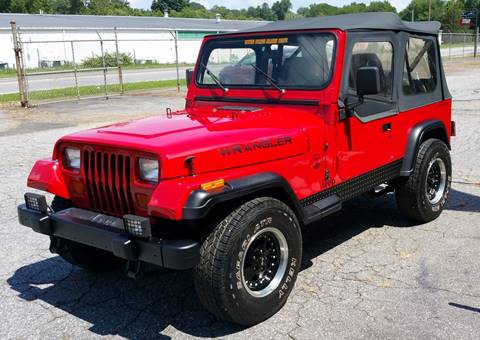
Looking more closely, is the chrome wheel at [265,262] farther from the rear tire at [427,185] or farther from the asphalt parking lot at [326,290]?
the rear tire at [427,185]

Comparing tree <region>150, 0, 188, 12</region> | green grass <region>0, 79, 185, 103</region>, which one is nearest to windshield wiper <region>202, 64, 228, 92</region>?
green grass <region>0, 79, 185, 103</region>

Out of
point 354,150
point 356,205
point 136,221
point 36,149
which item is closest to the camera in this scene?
point 136,221

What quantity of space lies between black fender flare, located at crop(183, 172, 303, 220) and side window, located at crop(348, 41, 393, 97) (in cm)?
119

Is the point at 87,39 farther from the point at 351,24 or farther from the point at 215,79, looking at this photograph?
the point at 351,24

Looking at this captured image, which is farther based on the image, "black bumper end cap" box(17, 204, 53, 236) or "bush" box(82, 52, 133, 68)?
"bush" box(82, 52, 133, 68)

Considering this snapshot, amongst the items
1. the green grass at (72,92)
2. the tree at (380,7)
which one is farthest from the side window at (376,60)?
the tree at (380,7)

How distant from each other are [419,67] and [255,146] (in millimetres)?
2585

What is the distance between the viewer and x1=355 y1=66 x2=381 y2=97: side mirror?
13.1ft

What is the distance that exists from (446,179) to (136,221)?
376cm

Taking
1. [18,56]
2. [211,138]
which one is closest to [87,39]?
[18,56]

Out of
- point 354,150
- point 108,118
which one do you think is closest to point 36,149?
point 108,118

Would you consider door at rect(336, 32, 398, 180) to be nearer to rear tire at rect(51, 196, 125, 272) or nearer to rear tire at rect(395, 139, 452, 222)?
rear tire at rect(395, 139, 452, 222)

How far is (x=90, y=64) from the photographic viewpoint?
3362cm

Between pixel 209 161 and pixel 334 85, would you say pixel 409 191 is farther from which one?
pixel 209 161
